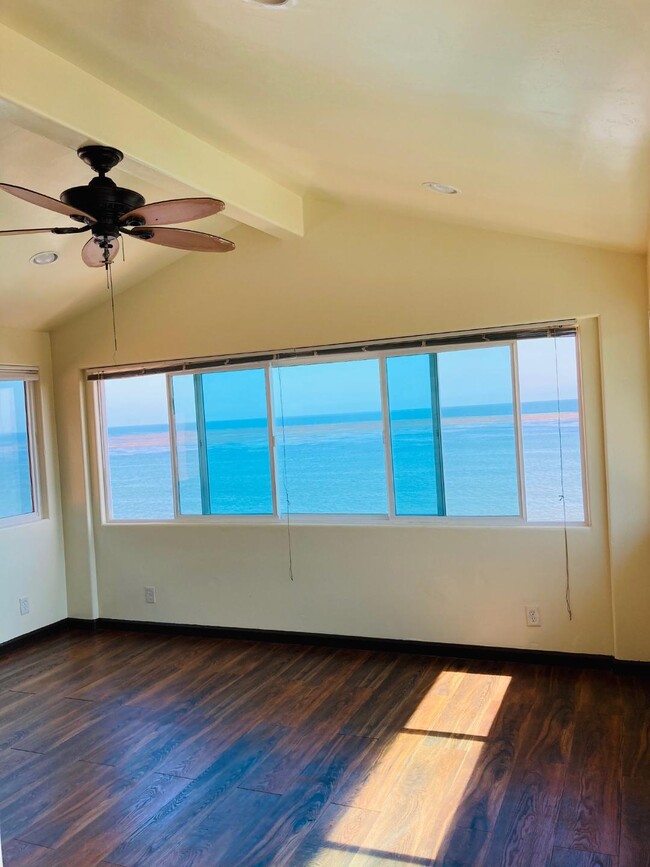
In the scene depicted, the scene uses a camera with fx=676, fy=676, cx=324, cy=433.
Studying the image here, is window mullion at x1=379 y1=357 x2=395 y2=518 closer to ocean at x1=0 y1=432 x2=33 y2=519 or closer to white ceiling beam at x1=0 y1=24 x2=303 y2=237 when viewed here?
white ceiling beam at x1=0 y1=24 x2=303 y2=237

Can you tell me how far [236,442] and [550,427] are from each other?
2.10 meters

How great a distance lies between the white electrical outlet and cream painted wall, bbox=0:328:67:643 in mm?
3451

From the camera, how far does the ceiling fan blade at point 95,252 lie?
109 inches

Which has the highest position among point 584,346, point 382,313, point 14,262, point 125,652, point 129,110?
point 129,110

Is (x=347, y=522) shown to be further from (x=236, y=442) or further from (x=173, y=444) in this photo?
(x=173, y=444)

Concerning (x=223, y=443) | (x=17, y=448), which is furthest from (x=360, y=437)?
(x=17, y=448)

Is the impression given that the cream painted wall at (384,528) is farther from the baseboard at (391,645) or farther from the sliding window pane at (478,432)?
the sliding window pane at (478,432)

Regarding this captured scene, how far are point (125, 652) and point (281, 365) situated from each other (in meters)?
2.22

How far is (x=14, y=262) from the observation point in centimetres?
388

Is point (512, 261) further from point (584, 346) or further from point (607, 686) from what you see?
point (607, 686)

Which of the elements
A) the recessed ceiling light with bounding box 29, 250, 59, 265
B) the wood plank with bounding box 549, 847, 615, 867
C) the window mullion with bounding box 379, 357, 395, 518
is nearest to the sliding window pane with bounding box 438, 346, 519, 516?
the window mullion with bounding box 379, 357, 395, 518

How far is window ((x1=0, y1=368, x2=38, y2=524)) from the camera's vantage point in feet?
15.9

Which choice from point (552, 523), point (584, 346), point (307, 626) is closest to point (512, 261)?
point (584, 346)

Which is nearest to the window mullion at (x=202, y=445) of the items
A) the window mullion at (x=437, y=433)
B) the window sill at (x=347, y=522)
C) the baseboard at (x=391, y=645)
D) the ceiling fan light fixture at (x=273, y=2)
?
the window sill at (x=347, y=522)
